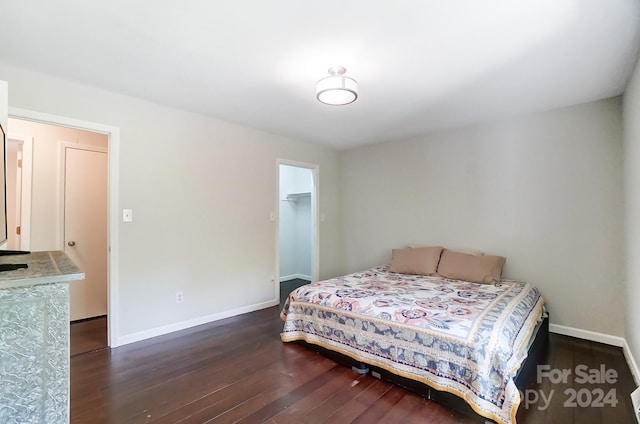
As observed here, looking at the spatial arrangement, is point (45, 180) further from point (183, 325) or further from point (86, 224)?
point (183, 325)

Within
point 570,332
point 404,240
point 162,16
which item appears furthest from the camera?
point 404,240

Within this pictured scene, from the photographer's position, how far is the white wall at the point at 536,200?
9.51ft

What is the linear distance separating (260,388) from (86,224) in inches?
119

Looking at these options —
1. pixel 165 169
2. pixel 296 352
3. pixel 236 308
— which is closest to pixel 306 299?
pixel 296 352

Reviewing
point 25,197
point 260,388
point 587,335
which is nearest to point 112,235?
point 25,197

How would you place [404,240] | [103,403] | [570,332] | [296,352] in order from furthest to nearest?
[404,240] → [570,332] → [296,352] → [103,403]

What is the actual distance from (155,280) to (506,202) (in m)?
3.86

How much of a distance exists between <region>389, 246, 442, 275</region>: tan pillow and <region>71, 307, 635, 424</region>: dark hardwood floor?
1310 mm

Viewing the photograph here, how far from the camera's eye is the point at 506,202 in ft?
11.4

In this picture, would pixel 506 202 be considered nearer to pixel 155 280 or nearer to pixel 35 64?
pixel 155 280

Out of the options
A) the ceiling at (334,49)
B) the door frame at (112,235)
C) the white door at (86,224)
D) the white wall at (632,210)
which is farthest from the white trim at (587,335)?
the white door at (86,224)

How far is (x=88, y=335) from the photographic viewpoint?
3086mm

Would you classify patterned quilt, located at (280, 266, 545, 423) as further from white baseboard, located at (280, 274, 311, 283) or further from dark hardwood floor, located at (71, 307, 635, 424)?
white baseboard, located at (280, 274, 311, 283)

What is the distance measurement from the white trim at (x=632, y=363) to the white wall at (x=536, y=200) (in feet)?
0.74
